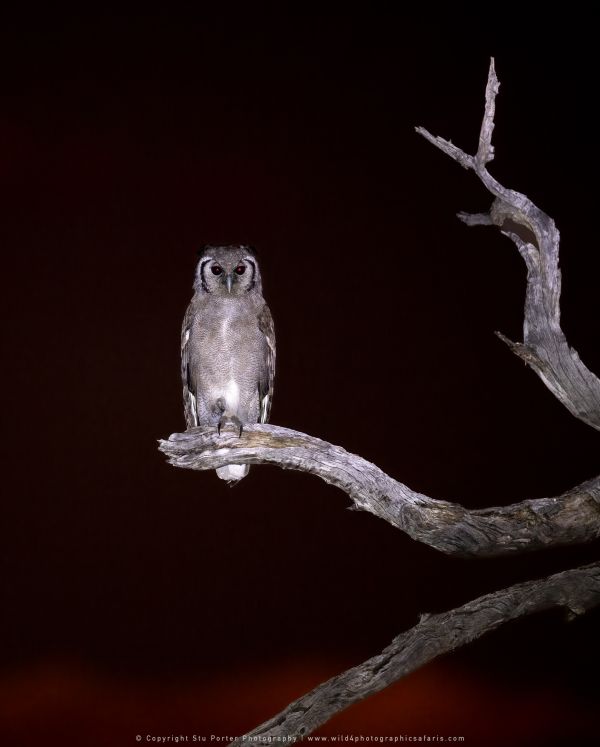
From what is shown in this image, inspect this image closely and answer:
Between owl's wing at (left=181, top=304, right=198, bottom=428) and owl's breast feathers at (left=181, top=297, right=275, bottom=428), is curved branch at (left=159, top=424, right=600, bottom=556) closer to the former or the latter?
owl's breast feathers at (left=181, top=297, right=275, bottom=428)

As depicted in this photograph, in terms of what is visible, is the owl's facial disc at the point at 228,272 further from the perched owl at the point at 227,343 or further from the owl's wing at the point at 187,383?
the owl's wing at the point at 187,383

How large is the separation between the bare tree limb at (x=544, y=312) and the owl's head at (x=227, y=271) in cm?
94

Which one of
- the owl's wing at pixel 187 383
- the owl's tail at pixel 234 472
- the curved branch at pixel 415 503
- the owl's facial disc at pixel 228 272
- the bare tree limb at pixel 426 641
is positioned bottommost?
the bare tree limb at pixel 426 641

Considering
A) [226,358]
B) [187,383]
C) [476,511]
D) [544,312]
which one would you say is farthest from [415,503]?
[187,383]

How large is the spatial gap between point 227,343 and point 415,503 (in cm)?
125

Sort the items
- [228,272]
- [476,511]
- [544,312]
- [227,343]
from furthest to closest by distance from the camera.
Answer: [227,343] → [228,272] → [544,312] → [476,511]

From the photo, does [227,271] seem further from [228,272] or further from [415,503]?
[415,503]

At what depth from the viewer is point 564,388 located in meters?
3.16

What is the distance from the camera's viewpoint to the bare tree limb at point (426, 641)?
2.70 meters

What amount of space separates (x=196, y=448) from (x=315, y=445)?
44 centimetres

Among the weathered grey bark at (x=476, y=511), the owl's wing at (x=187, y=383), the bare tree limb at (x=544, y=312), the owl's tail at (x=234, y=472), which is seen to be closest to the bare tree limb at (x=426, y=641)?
the weathered grey bark at (x=476, y=511)

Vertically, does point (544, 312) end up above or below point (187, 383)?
below

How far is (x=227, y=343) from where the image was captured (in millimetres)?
3791

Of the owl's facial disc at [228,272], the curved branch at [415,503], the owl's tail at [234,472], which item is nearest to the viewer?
the curved branch at [415,503]
